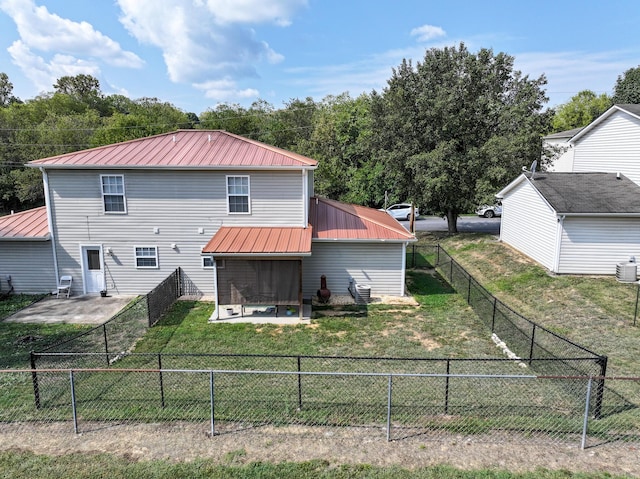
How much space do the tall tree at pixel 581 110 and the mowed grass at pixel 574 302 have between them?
45723 mm

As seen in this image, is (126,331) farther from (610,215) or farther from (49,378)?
(610,215)

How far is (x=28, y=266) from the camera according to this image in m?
15.7

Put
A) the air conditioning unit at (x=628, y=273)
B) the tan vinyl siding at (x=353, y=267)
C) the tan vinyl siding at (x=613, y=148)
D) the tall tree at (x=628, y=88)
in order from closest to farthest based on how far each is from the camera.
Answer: the air conditioning unit at (x=628, y=273) → the tan vinyl siding at (x=353, y=267) → the tan vinyl siding at (x=613, y=148) → the tall tree at (x=628, y=88)

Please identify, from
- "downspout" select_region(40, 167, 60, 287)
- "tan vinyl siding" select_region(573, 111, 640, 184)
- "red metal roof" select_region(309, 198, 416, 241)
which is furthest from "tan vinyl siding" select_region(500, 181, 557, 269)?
"downspout" select_region(40, 167, 60, 287)

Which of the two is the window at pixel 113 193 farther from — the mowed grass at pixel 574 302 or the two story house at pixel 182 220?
the mowed grass at pixel 574 302

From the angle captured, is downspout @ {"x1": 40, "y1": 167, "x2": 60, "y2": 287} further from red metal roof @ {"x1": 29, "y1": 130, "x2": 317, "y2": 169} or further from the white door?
the white door

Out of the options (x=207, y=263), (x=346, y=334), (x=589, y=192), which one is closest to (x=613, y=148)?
(x=589, y=192)

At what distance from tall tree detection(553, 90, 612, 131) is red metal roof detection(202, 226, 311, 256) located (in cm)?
5452

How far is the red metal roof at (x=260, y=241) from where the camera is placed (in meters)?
13.1

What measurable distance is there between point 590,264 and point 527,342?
8.59 metres

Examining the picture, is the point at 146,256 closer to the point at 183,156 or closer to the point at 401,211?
the point at 183,156

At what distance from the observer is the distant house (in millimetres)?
15945

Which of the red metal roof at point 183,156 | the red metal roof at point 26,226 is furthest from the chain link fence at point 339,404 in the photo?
the red metal roof at point 183,156

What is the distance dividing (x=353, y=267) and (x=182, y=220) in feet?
22.6
